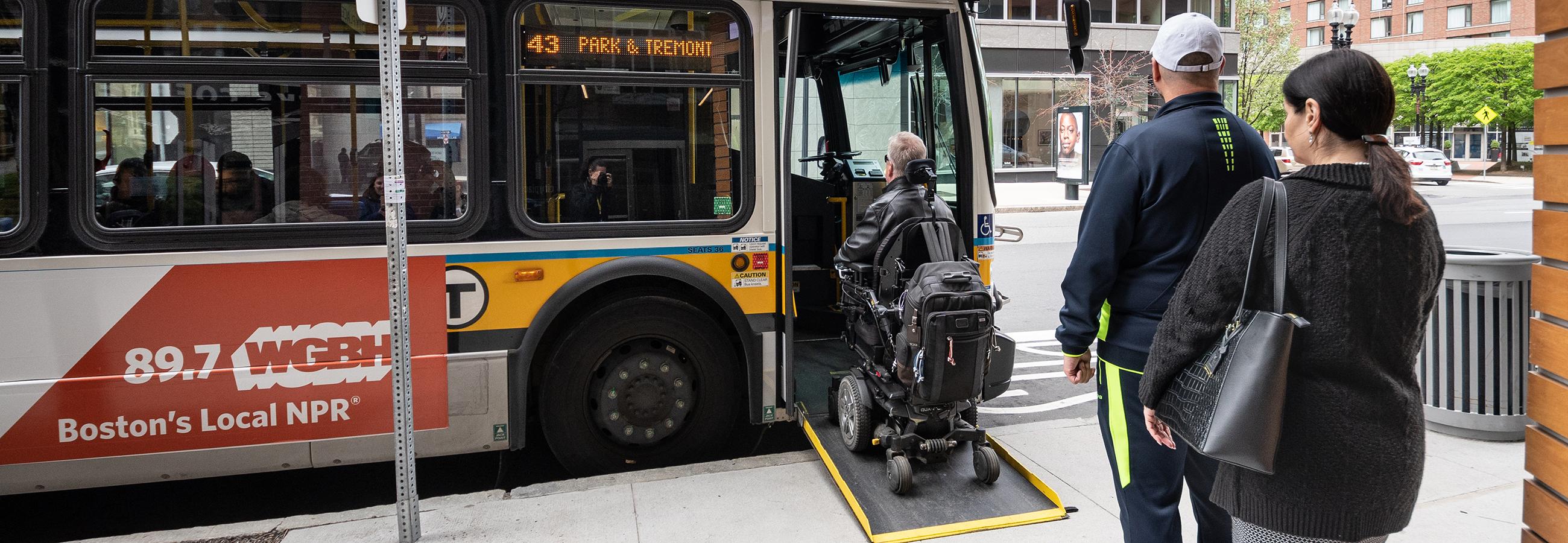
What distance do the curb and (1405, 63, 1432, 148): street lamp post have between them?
34158 millimetres

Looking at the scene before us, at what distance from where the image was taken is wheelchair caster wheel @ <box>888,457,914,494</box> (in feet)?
14.4

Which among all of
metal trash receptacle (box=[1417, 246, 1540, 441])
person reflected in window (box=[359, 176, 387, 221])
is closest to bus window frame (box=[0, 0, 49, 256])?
person reflected in window (box=[359, 176, 387, 221])

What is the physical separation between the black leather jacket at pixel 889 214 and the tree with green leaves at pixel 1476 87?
192 ft

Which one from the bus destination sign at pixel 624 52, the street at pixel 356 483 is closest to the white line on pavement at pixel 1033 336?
the street at pixel 356 483

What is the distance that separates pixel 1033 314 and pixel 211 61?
8306mm

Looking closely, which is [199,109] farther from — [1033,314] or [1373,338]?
[1033,314]

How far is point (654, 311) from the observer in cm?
488

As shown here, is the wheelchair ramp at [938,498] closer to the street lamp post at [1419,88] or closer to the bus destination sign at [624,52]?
the bus destination sign at [624,52]

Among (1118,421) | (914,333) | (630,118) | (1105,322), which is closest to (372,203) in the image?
(630,118)

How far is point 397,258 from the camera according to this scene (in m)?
3.78

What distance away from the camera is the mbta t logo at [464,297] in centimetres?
457

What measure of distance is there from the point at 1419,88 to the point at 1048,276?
47099 mm

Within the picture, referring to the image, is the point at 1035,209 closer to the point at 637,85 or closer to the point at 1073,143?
the point at 1073,143

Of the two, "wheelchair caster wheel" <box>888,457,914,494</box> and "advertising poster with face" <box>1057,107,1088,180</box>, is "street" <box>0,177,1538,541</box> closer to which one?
"wheelchair caster wheel" <box>888,457,914,494</box>
